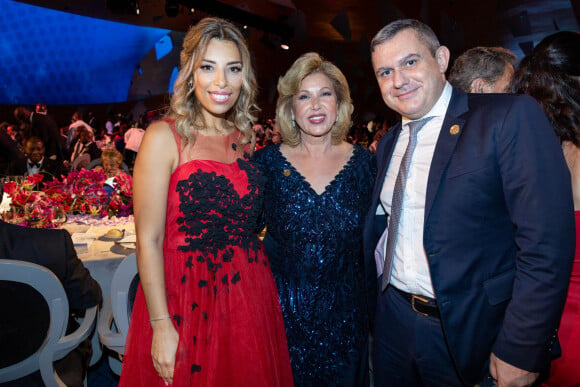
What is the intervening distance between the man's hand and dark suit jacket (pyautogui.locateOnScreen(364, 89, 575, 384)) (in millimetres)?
30

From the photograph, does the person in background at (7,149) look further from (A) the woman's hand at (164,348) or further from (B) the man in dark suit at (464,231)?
(B) the man in dark suit at (464,231)

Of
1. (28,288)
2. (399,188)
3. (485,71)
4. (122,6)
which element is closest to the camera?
(399,188)

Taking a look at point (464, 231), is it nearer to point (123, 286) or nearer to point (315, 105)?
point (315, 105)

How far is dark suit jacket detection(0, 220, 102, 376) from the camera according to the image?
70.4 inches

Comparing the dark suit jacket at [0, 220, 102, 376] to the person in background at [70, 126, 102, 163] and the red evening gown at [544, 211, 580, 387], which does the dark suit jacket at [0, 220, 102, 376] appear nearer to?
the red evening gown at [544, 211, 580, 387]

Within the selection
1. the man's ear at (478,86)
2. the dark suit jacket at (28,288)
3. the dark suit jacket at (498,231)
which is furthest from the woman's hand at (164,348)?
the man's ear at (478,86)

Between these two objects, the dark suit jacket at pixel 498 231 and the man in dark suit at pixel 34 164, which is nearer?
the dark suit jacket at pixel 498 231

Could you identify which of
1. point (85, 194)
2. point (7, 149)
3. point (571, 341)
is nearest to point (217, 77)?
point (571, 341)

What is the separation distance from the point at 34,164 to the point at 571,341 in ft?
18.6

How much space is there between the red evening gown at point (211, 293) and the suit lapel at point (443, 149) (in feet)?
2.41

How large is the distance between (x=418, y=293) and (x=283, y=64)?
534 inches

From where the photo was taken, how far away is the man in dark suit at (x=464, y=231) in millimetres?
1213

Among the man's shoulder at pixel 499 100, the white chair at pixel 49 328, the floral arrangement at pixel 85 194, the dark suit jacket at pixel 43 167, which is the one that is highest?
the man's shoulder at pixel 499 100

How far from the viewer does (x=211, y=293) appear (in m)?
1.53
